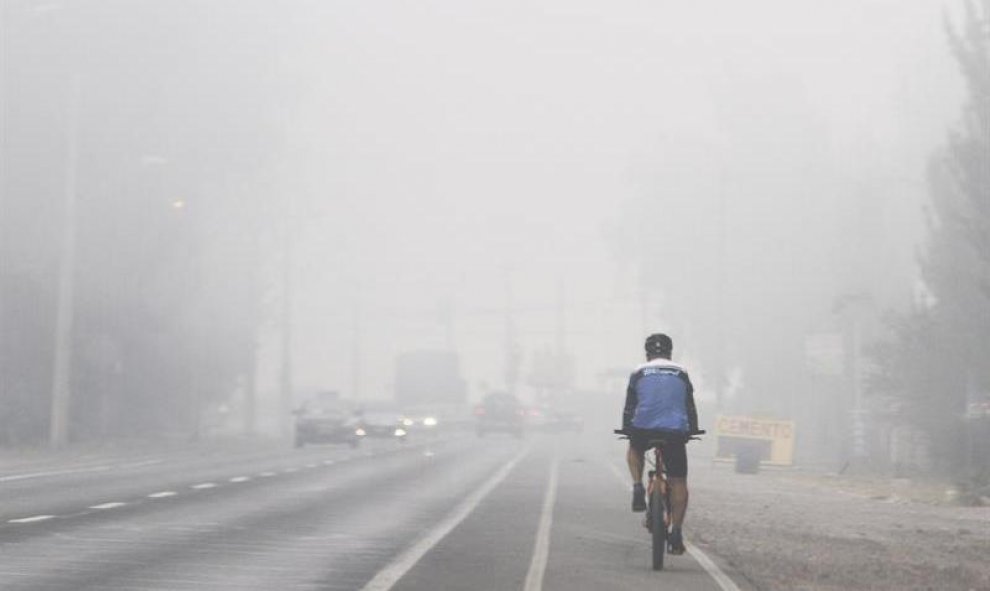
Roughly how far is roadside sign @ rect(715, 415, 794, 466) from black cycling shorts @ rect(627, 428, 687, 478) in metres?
32.6

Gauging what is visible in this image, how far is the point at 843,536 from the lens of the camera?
23.4 m

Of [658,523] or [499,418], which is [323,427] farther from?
[658,523]

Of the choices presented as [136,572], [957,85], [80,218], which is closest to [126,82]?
[80,218]

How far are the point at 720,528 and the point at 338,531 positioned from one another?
5040 mm

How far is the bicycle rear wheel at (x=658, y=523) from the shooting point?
17.0m

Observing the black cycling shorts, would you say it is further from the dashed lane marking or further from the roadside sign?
the roadside sign

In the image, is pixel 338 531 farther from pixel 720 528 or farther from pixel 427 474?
pixel 427 474

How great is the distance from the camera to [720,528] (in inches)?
963

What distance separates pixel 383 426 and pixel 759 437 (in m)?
24.4

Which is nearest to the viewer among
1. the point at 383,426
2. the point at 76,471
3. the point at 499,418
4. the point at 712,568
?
the point at 712,568

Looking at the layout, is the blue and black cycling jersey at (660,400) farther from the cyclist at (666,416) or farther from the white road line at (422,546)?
the white road line at (422,546)

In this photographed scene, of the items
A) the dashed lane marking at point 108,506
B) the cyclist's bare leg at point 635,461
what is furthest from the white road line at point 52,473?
the cyclist's bare leg at point 635,461

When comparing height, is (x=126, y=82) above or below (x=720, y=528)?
above

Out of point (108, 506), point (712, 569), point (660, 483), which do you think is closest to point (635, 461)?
point (660, 483)
